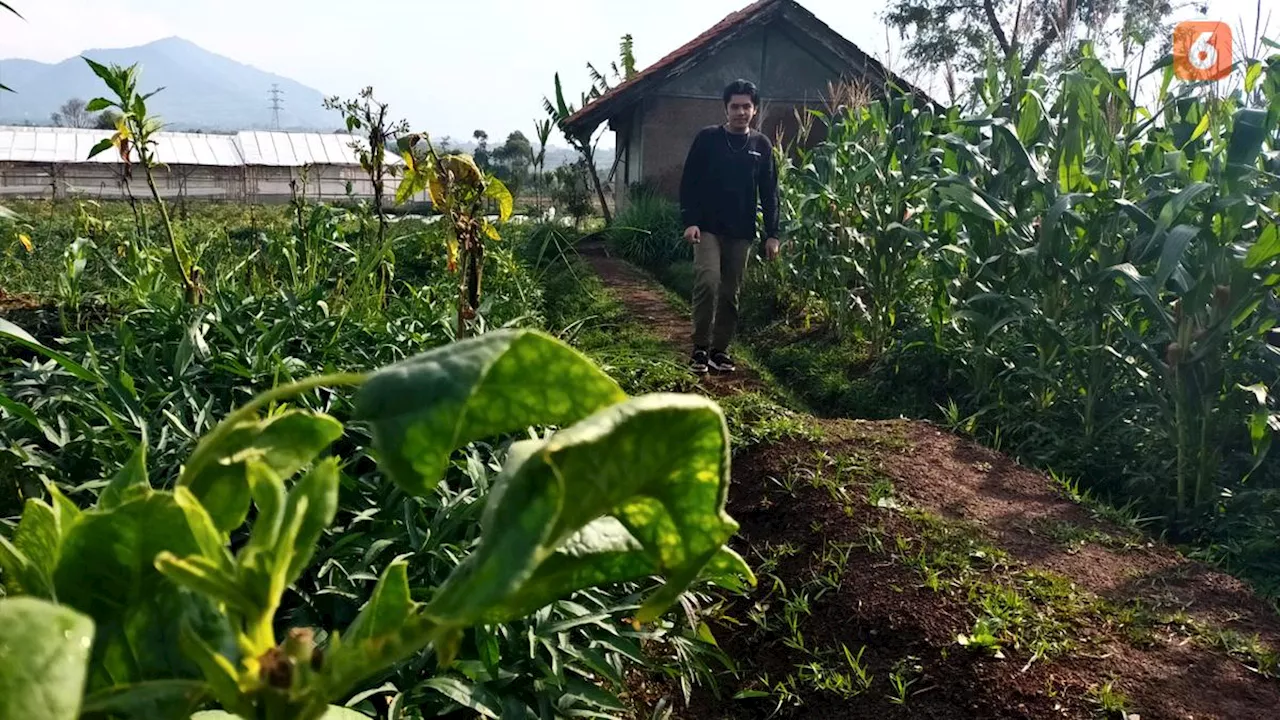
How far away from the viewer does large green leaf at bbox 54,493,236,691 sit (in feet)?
1.62

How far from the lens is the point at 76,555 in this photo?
1.64 feet

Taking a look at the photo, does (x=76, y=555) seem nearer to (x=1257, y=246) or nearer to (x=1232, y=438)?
(x=1257, y=246)

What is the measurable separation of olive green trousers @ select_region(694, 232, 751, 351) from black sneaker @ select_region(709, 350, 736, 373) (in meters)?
0.07

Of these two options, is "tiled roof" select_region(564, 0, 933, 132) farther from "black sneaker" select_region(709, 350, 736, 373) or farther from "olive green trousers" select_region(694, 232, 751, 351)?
"black sneaker" select_region(709, 350, 736, 373)

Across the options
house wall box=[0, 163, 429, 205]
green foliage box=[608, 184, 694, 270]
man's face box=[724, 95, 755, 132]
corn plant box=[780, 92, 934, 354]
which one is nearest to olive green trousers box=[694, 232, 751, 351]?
man's face box=[724, 95, 755, 132]

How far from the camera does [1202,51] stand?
14.3 ft

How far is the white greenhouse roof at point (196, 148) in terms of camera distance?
30297mm

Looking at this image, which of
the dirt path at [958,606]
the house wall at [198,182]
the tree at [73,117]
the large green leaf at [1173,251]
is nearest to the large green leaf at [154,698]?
the dirt path at [958,606]

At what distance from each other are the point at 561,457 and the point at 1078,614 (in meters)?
2.72

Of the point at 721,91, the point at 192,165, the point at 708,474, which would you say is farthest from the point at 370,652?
the point at 192,165

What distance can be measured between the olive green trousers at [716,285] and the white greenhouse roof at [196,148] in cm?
2448

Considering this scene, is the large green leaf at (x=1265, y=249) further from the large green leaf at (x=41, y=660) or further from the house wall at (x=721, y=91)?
the house wall at (x=721, y=91)

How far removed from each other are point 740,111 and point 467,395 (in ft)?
18.6

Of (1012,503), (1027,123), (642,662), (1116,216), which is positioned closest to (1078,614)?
(1012,503)
